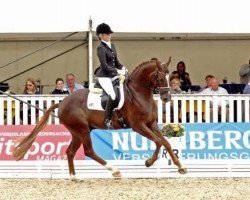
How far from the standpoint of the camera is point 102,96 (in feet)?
37.0

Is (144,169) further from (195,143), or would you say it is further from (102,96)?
(195,143)

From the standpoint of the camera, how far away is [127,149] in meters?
12.7

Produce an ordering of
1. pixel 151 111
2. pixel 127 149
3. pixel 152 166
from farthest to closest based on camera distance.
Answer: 1. pixel 127 149
2. pixel 152 166
3. pixel 151 111

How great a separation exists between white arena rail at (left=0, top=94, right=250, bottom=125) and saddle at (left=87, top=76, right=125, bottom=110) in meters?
2.06

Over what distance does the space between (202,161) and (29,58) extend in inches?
240

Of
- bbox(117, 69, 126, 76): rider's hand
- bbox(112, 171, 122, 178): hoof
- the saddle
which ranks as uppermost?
bbox(117, 69, 126, 76): rider's hand

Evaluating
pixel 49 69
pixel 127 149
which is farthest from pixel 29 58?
pixel 127 149

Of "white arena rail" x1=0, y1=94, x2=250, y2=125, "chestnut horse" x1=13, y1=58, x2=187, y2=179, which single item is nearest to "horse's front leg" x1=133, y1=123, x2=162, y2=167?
"chestnut horse" x1=13, y1=58, x2=187, y2=179

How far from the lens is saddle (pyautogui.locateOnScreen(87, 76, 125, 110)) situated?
11125mm

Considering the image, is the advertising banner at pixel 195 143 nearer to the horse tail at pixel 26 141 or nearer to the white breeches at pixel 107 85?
the horse tail at pixel 26 141

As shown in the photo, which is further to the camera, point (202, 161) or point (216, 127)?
point (216, 127)

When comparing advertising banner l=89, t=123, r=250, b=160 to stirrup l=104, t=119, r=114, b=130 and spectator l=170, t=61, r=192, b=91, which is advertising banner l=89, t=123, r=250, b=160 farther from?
spectator l=170, t=61, r=192, b=91

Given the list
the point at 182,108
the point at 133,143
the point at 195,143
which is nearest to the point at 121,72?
the point at 133,143
